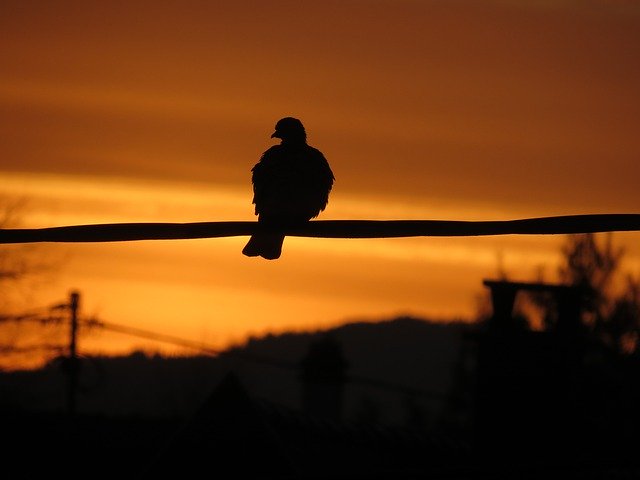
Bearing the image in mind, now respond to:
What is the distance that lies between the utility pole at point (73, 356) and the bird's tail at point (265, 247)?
1601cm

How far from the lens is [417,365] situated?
70250mm

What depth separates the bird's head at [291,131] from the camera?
10.9 metres

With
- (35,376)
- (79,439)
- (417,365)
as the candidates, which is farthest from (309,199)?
(417,365)

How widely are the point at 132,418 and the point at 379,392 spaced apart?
161ft

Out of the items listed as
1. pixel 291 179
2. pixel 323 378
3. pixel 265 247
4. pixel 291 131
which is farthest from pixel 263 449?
pixel 323 378

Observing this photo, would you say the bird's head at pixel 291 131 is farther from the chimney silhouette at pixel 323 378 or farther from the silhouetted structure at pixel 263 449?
the chimney silhouette at pixel 323 378

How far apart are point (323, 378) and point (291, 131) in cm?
1983

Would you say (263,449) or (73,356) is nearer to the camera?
(263,449)

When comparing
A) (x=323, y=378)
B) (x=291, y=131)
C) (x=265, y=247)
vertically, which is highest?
(x=291, y=131)

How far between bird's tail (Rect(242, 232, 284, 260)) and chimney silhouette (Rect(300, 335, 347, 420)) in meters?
19.7

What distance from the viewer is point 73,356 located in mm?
26609

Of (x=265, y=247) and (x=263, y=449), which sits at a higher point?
(x=265, y=247)

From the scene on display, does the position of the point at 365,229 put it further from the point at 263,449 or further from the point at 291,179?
the point at 263,449

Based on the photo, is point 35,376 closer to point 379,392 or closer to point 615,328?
point 615,328
